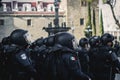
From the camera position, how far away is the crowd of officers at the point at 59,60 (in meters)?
→ 8.48

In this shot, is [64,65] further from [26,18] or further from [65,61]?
[26,18]

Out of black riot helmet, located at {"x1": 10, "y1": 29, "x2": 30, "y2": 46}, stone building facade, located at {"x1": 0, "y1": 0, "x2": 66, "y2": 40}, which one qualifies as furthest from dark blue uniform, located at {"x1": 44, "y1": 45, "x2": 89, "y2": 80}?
stone building facade, located at {"x1": 0, "y1": 0, "x2": 66, "y2": 40}

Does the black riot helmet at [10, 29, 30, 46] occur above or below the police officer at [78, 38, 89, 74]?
above

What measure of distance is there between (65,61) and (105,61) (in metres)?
3.50

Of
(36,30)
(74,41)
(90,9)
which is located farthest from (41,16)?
(74,41)

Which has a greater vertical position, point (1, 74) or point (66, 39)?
point (66, 39)

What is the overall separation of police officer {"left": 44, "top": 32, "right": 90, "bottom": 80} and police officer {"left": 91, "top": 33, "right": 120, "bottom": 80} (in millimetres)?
2832

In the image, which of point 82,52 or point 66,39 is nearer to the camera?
point 66,39

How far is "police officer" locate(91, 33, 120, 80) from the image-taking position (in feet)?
37.9

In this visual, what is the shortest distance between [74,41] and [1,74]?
2.74 metres

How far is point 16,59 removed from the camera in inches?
376

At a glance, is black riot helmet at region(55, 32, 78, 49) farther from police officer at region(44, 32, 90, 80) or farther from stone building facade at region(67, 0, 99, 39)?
stone building facade at region(67, 0, 99, 39)

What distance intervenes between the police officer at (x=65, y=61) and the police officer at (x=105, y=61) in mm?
2832

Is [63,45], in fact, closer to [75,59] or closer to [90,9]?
[75,59]
